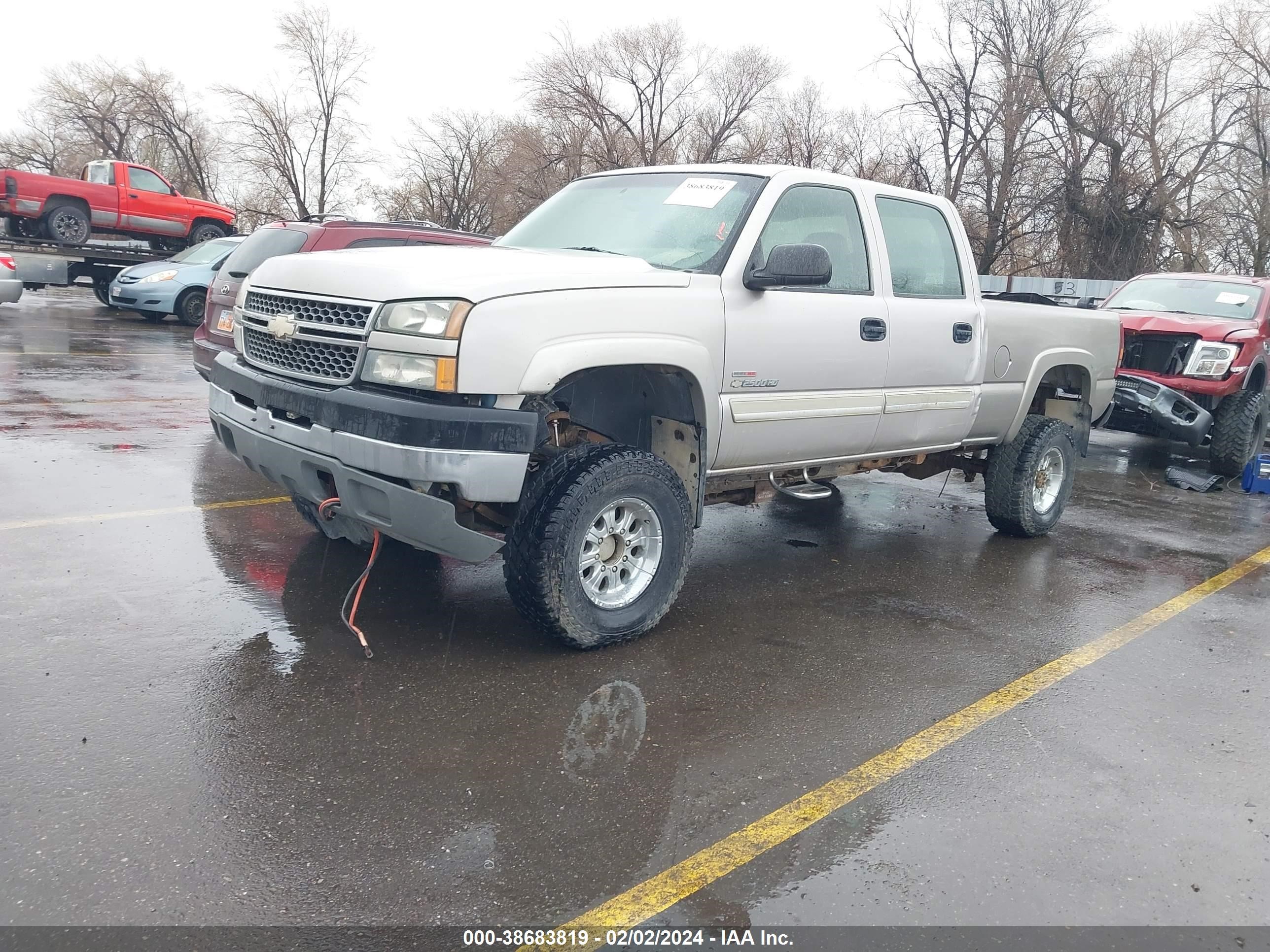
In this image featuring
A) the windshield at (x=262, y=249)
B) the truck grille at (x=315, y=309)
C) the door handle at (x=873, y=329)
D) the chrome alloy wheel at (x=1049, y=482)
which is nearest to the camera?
the truck grille at (x=315, y=309)

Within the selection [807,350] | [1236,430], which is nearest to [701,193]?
[807,350]

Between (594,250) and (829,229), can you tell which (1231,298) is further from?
(594,250)

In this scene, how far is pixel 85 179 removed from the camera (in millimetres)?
19500

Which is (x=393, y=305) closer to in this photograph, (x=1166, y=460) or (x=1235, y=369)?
(x=1235, y=369)

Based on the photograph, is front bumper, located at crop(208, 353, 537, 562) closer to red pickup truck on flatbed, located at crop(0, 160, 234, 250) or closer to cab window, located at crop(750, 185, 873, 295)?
cab window, located at crop(750, 185, 873, 295)

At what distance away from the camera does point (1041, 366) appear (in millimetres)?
6406

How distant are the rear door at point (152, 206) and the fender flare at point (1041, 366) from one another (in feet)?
59.9

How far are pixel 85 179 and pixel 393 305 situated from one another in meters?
19.0

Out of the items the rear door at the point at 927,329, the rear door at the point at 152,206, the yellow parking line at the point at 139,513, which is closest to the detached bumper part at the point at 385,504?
the yellow parking line at the point at 139,513

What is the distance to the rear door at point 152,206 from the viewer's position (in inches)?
775

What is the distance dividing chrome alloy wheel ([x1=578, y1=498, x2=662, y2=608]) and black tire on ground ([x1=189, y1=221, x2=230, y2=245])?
18.9 metres

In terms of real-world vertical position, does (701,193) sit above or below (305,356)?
above

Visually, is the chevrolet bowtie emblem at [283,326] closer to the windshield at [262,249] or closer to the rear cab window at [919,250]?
the rear cab window at [919,250]

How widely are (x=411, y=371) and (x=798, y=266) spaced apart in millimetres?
1689
